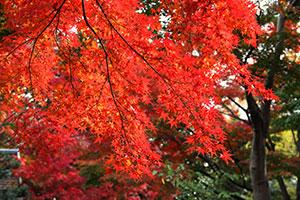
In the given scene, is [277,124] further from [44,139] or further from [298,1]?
[44,139]

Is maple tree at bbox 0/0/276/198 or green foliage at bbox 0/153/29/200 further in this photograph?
green foliage at bbox 0/153/29/200

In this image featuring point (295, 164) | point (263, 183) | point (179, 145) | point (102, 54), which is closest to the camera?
point (102, 54)

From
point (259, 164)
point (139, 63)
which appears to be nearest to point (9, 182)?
point (259, 164)

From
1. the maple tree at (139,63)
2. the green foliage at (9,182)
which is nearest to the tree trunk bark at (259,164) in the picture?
the maple tree at (139,63)

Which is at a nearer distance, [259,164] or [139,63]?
[139,63]

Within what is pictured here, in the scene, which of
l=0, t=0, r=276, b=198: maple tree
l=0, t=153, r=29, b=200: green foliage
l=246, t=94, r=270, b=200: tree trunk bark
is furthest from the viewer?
l=0, t=153, r=29, b=200: green foliage

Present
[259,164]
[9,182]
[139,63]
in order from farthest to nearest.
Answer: [9,182] < [259,164] < [139,63]

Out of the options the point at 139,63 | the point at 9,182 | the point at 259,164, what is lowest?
the point at 259,164

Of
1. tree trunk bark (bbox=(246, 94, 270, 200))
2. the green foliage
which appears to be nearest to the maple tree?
tree trunk bark (bbox=(246, 94, 270, 200))

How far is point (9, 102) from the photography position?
5258mm

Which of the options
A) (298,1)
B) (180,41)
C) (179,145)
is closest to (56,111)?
(180,41)

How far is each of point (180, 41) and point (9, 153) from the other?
8.63 meters

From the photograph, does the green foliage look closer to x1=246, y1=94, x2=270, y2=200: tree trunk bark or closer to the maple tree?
the maple tree

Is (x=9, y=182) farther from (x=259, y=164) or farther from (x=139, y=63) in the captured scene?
(x=139, y=63)
